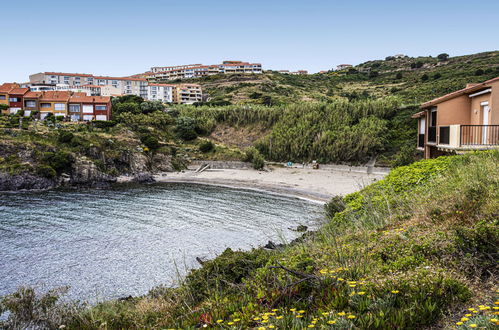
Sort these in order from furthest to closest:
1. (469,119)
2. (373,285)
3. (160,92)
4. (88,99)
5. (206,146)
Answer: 1. (160,92)
2. (88,99)
3. (206,146)
4. (469,119)
5. (373,285)

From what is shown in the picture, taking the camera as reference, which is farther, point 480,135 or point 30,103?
point 30,103

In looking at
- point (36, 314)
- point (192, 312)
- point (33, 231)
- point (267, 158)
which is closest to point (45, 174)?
point (33, 231)

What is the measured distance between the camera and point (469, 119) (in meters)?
19.6

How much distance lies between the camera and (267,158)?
46406 mm

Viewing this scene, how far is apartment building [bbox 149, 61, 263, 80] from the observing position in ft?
439

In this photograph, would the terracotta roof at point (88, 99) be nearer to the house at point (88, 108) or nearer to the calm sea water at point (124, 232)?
the house at point (88, 108)

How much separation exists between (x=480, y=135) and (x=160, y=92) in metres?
97.7

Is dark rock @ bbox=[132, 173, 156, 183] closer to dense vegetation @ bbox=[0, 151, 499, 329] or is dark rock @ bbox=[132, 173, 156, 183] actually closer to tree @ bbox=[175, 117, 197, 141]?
tree @ bbox=[175, 117, 197, 141]

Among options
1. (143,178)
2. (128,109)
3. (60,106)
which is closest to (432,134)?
(143,178)

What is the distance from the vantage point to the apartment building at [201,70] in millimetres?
133875

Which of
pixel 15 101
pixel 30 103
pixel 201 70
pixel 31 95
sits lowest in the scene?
pixel 30 103

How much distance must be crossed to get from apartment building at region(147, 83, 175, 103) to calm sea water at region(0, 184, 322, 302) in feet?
245

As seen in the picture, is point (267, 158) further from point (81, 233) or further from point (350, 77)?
point (350, 77)

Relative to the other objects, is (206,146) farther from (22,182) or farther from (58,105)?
(58,105)
